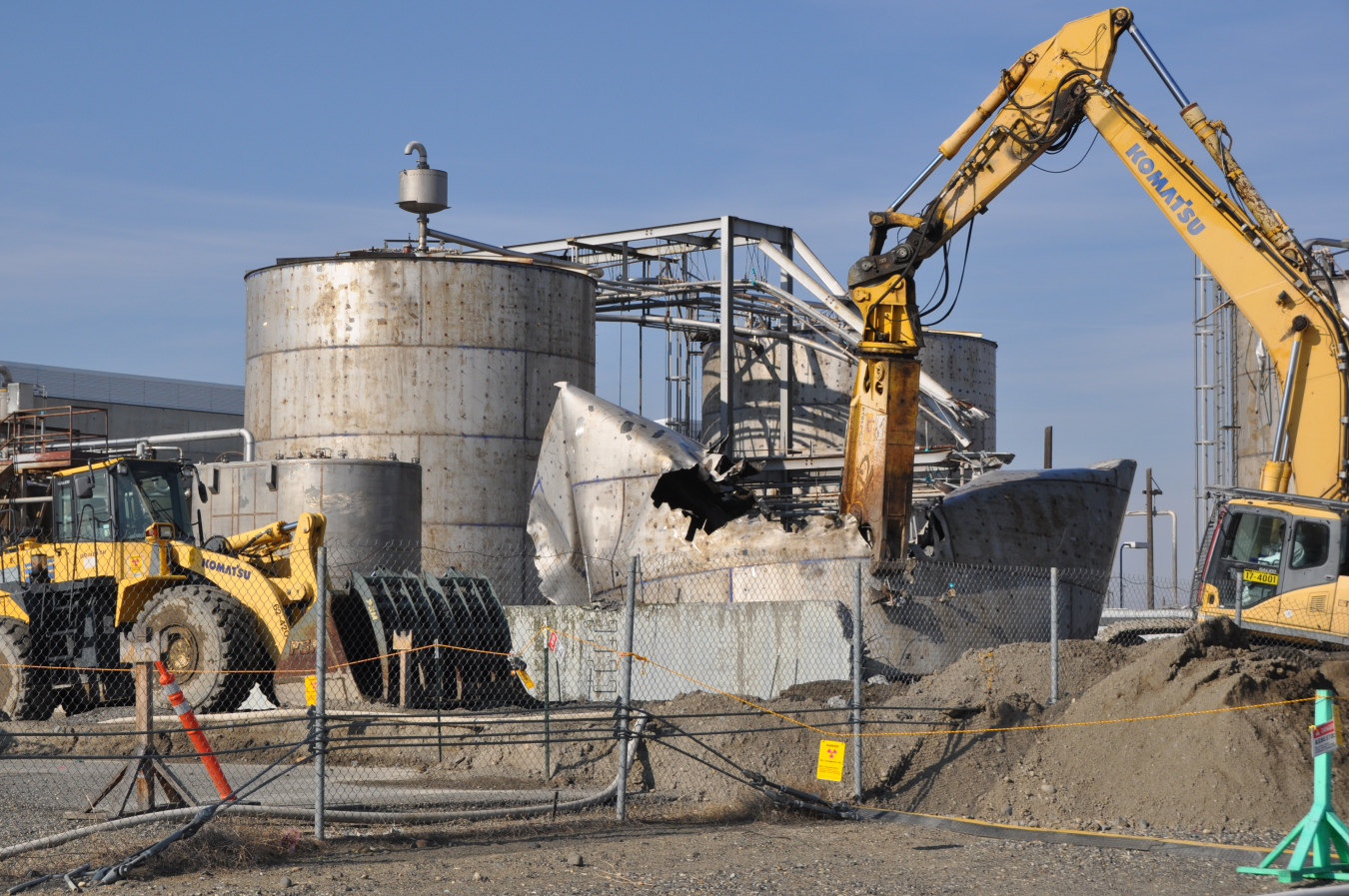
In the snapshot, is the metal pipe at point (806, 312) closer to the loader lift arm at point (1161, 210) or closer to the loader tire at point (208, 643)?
the loader lift arm at point (1161, 210)

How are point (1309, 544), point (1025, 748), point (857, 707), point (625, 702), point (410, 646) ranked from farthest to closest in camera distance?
point (1309, 544) < point (410, 646) < point (1025, 748) < point (857, 707) < point (625, 702)

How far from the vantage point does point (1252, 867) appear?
8609mm

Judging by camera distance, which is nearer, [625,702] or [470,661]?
[625,702]

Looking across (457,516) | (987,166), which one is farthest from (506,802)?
(457,516)

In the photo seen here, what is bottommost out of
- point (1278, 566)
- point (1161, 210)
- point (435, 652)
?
point (435, 652)

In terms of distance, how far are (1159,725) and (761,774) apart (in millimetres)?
3295

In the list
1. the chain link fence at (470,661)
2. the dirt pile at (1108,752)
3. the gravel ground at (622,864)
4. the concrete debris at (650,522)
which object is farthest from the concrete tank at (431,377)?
the gravel ground at (622,864)

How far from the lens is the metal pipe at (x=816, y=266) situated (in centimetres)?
2959

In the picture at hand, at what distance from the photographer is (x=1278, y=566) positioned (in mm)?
15617

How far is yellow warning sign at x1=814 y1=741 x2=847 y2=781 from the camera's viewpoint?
10.6m

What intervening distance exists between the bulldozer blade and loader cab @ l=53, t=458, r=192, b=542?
97.4 inches

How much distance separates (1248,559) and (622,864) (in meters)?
9.96

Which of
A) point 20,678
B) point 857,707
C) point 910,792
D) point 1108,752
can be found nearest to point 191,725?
point 857,707

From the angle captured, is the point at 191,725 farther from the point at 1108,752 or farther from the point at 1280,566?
the point at 1280,566
